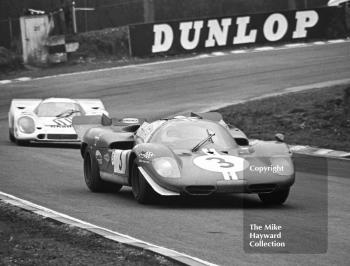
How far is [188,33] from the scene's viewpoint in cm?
3747

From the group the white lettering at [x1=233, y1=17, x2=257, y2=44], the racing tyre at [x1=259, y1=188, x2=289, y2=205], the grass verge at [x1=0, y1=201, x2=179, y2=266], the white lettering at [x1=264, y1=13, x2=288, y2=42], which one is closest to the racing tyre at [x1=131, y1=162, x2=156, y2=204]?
the racing tyre at [x1=259, y1=188, x2=289, y2=205]

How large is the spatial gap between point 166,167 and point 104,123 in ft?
10.9

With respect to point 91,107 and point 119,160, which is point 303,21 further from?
point 119,160

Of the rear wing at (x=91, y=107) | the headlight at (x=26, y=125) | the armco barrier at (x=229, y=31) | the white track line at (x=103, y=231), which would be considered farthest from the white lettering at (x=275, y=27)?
the white track line at (x=103, y=231)

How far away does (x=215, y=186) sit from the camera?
1080 cm

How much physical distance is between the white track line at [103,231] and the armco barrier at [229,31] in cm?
2582

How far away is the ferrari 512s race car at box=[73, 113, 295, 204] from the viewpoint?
10.9 metres

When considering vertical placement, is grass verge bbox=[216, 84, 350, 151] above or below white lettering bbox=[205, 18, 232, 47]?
above

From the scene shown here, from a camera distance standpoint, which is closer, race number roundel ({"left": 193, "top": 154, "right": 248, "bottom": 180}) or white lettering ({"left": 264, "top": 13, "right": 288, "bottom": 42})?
race number roundel ({"left": 193, "top": 154, "right": 248, "bottom": 180})

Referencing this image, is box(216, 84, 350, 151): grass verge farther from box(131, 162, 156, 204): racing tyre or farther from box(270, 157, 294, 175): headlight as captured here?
box(131, 162, 156, 204): racing tyre

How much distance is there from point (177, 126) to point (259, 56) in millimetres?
24302

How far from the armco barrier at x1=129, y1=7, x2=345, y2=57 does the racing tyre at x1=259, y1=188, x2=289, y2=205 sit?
25880 millimetres

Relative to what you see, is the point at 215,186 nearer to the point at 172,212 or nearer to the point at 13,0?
the point at 172,212

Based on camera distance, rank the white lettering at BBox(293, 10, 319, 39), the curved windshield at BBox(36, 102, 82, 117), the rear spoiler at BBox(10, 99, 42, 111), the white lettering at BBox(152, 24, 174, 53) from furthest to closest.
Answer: the white lettering at BBox(293, 10, 319, 39) → the white lettering at BBox(152, 24, 174, 53) → the rear spoiler at BBox(10, 99, 42, 111) → the curved windshield at BBox(36, 102, 82, 117)
